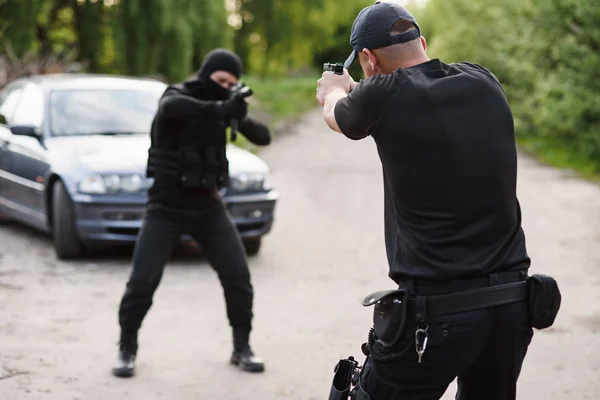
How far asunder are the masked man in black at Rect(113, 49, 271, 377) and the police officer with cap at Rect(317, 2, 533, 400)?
2871 millimetres

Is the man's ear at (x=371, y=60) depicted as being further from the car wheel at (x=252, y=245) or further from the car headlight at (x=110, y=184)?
the car wheel at (x=252, y=245)

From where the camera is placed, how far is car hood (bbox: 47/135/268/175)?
9.99m

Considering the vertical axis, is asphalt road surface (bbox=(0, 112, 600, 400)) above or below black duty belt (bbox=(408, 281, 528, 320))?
below

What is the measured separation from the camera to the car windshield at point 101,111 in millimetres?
11039

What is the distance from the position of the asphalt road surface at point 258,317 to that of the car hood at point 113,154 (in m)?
0.91

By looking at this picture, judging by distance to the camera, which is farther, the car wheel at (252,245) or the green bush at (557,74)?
the green bush at (557,74)

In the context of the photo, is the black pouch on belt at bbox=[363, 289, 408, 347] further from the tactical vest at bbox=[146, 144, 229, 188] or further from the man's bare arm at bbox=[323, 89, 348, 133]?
the tactical vest at bbox=[146, 144, 229, 188]

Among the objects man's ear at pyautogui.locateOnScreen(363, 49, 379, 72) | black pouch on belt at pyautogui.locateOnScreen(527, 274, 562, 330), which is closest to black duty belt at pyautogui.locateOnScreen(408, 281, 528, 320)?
black pouch on belt at pyautogui.locateOnScreen(527, 274, 562, 330)

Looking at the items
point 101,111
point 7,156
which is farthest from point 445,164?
point 7,156

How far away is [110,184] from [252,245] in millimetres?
Result: 1648

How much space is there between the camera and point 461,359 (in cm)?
356

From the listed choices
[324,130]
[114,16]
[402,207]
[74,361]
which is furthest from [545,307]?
[324,130]

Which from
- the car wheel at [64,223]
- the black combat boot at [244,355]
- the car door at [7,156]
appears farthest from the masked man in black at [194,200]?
the car door at [7,156]

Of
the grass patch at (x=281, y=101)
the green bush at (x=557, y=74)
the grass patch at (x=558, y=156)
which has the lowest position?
the grass patch at (x=281, y=101)
